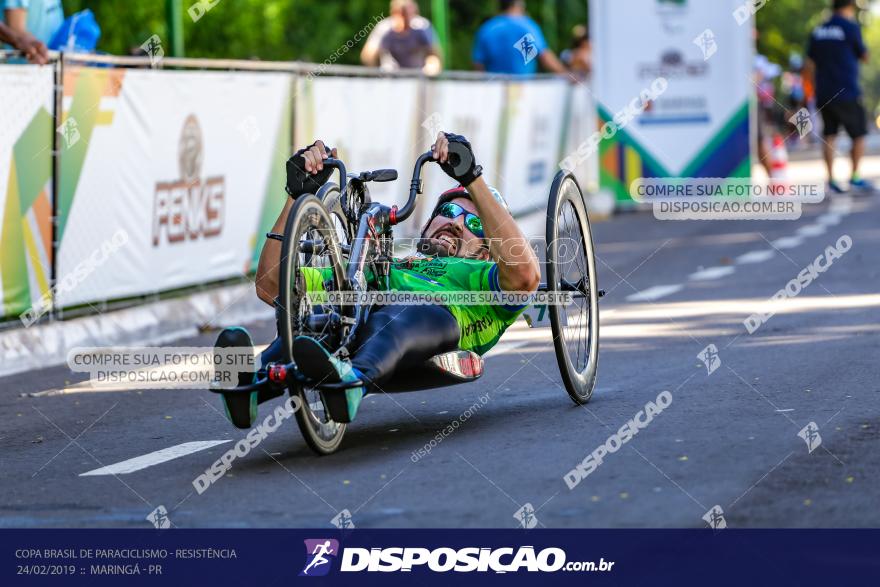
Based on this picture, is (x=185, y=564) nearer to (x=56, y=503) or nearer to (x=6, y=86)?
(x=56, y=503)

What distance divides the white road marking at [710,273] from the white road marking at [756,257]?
16.3 inches

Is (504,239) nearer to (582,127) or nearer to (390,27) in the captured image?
(390,27)

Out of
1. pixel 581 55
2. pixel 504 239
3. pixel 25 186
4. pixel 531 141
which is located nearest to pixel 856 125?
pixel 531 141

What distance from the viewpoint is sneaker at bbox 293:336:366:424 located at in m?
6.29

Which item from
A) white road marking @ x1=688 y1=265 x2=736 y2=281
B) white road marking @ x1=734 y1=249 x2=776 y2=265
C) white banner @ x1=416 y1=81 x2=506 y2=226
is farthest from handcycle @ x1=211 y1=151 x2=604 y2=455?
white banner @ x1=416 y1=81 x2=506 y2=226

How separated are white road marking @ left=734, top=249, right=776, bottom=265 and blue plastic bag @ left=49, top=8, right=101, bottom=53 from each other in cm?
566

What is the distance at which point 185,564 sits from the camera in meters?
5.27

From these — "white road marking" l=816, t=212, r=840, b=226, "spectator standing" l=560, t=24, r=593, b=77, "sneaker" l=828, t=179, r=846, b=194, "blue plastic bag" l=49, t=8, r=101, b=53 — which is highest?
"blue plastic bag" l=49, t=8, r=101, b=53

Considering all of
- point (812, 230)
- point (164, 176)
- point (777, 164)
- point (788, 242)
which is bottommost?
point (777, 164)

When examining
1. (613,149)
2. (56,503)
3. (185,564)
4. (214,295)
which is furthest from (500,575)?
(613,149)

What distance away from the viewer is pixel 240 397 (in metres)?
6.46

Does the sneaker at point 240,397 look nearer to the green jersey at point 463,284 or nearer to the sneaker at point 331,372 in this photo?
the sneaker at point 331,372

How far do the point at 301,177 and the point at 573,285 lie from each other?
1454mm

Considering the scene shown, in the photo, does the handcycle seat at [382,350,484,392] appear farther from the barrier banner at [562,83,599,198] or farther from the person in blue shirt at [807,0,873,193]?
the barrier banner at [562,83,599,198]
